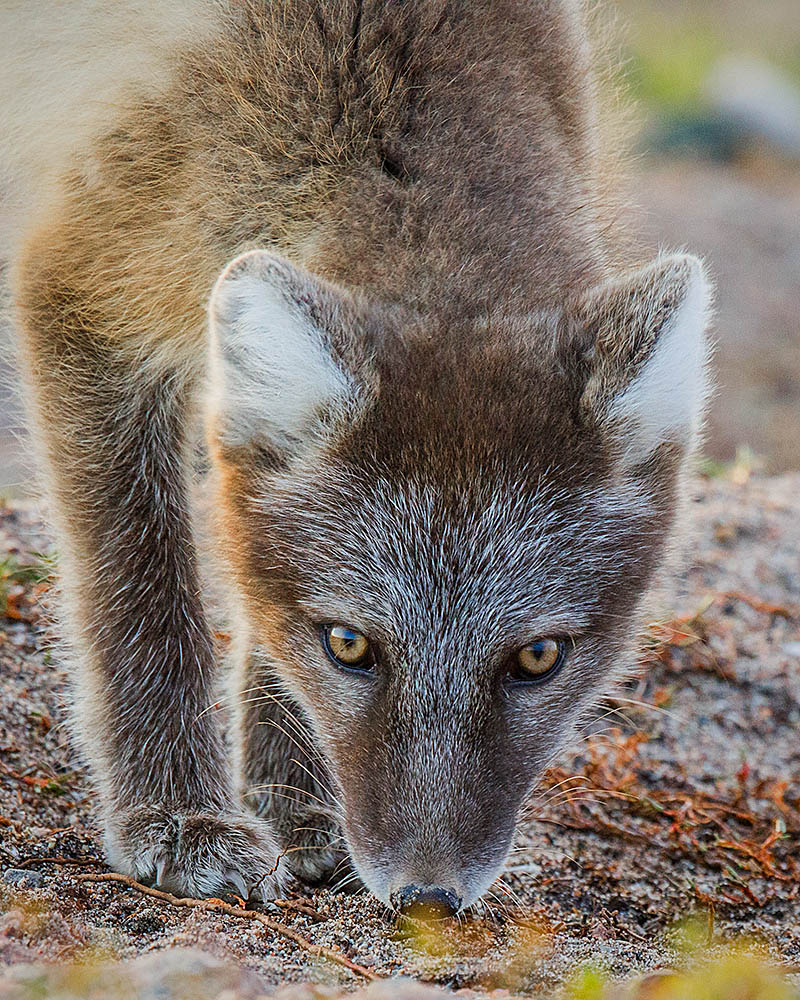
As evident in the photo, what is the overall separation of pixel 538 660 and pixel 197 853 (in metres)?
1.26

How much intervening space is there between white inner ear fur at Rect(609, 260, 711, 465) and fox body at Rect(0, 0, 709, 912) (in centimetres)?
1

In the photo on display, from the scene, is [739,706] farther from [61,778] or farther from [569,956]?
[61,778]

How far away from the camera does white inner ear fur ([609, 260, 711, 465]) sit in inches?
132

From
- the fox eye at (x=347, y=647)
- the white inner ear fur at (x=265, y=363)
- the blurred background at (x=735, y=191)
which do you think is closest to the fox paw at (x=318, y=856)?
the fox eye at (x=347, y=647)

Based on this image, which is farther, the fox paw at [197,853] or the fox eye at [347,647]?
the fox paw at [197,853]

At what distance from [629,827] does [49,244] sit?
286cm

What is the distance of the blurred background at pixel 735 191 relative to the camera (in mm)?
10508

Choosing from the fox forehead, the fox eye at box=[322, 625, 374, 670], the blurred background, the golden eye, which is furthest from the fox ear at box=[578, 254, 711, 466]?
the blurred background

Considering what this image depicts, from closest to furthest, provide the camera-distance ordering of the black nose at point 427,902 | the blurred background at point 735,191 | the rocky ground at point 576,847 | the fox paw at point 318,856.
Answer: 1. the rocky ground at point 576,847
2. the black nose at point 427,902
3. the fox paw at point 318,856
4. the blurred background at point 735,191

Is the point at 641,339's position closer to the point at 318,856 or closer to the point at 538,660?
the point at 538,660

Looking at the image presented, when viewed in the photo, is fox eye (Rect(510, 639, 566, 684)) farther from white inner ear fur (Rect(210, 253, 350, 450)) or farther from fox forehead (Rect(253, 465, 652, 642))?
white inner ear fur (Rect(210, 253, 350, 450))

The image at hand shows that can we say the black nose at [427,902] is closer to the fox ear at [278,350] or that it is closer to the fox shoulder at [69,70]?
the fox ear at [278,350]

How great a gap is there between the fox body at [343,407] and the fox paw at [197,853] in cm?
1

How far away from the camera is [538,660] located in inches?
137
